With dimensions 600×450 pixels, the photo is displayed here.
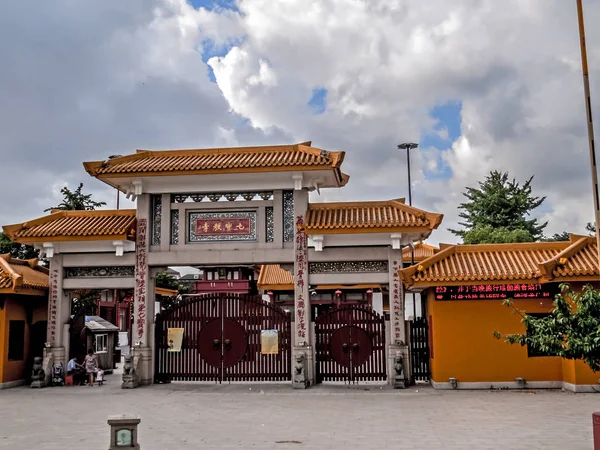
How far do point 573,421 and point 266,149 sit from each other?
10.5m

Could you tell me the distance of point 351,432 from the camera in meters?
10.3

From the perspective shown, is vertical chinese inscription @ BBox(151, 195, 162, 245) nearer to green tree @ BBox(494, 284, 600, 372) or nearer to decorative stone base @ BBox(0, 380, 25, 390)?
decorative stone base @ BBox(0, 380, 25, 390)

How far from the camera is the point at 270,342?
17.0 m

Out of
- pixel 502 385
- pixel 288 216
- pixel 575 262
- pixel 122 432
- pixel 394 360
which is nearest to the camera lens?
pixel 122 432

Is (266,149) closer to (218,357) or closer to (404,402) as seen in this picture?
(218,357)

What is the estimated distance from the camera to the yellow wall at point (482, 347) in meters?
15.5

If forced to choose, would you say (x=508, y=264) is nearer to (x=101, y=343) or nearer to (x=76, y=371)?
(x=76, y=371)

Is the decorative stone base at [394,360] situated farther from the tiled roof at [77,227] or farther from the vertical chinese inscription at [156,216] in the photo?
the tiled roof at [77,227]

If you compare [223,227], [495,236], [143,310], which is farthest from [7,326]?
[495,236]

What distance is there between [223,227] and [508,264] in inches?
295

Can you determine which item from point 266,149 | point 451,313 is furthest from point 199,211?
point 451,313

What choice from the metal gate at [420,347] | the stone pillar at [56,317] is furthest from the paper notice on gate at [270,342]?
the stone pillar at [56,317]

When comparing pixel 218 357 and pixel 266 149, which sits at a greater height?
pixel 266 149

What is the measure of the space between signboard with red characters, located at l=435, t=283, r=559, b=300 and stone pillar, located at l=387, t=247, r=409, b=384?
1.04 meters
